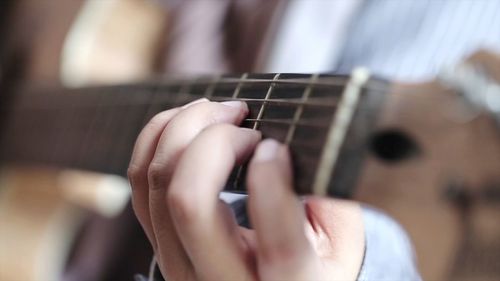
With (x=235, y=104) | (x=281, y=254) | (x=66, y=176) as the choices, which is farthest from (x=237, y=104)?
(x=66, y=176)

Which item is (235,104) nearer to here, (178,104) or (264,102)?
(264,102)

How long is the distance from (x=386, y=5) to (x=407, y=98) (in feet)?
1.57

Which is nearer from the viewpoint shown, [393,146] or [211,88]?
[393,146]

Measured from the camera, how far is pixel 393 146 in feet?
0.99

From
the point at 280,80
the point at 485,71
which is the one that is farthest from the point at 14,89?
the point at 485,71

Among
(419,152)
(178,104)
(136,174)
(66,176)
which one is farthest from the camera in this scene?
(66,176)

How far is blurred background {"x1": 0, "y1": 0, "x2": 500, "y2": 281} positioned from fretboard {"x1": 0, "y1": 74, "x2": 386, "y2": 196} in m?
0.05

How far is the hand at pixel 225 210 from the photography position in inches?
12.8

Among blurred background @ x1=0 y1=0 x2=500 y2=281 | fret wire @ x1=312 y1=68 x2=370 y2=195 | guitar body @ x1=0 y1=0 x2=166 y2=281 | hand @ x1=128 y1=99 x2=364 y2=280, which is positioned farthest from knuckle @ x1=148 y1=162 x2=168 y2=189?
guitar body @ x1=0 y1=0 x2=166 y2=281

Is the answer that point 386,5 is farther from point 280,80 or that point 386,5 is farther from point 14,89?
point 14,89

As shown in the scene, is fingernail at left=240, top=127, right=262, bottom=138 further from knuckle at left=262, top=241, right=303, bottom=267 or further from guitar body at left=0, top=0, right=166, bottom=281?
guitar body at left=0, top=0, right=166, bottom=281

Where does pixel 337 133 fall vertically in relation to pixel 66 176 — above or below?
above

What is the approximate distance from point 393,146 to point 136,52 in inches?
27.4

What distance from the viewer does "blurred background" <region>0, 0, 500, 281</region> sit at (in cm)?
72
